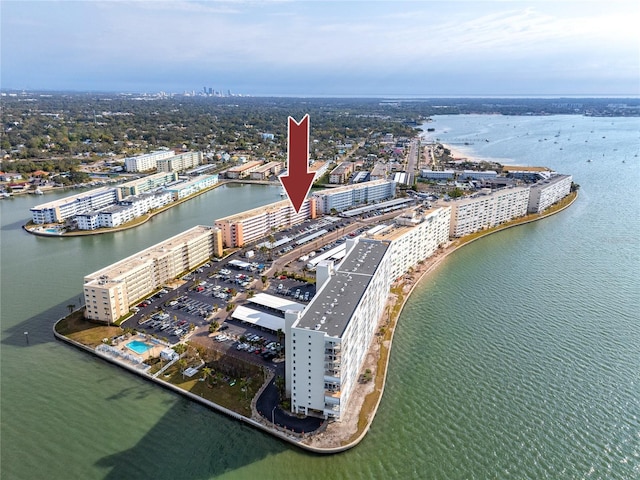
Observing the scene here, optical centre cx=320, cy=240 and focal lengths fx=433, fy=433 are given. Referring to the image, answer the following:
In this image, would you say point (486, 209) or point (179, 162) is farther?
point (179, 162)

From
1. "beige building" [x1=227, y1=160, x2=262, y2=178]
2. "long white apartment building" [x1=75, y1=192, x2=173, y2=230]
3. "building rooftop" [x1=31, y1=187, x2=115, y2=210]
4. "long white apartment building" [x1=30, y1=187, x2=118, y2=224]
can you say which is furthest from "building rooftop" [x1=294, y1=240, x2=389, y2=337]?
"beige building" [x1=227, y1=160, x2=262, y2=178]

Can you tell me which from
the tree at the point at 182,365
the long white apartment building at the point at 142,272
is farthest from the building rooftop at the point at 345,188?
the tree at the point at 182,365

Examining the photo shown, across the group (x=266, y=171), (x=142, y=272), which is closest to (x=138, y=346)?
(x=142, y=272)

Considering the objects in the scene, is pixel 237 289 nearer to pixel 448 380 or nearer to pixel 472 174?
pixel 448 380

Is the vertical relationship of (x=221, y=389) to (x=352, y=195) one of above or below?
below

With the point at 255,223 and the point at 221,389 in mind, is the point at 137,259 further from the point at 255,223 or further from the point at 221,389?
the point at 221,389

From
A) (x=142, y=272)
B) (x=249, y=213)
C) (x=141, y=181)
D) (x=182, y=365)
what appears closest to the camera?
(x=182, y=365)
